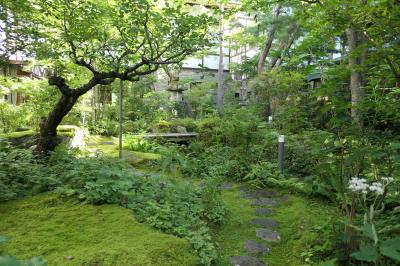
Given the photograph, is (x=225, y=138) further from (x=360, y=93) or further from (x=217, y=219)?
(x=217, y=219)

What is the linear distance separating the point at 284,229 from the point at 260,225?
352 mm

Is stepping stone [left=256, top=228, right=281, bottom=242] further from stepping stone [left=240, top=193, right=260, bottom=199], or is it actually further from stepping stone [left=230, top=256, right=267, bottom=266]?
stepping stone [left=240, top=193, right=260, bottom=199]

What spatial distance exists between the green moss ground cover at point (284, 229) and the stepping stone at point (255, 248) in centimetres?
6

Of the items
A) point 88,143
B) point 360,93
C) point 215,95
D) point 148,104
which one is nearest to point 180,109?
point 148,104

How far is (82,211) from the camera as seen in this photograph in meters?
3.65

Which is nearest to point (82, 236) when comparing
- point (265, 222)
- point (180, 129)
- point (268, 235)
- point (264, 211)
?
point (268, 235)

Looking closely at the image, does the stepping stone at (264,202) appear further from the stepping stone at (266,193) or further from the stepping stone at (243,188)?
the stepping stone at (243,188)

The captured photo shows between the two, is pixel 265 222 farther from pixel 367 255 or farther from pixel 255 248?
pixel 367 255

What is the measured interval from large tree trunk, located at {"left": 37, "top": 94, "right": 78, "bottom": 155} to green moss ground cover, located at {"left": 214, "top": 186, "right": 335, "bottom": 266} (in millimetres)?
3320

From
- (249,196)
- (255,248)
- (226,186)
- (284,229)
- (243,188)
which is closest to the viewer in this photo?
(255,248)

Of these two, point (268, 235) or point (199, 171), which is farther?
point (199, 171)

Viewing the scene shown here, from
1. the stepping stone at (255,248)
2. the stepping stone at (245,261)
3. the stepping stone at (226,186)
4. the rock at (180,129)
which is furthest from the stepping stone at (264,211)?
the rock at (180,129)

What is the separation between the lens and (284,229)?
450 centimetres

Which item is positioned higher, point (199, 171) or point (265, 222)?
point (199, 171)
